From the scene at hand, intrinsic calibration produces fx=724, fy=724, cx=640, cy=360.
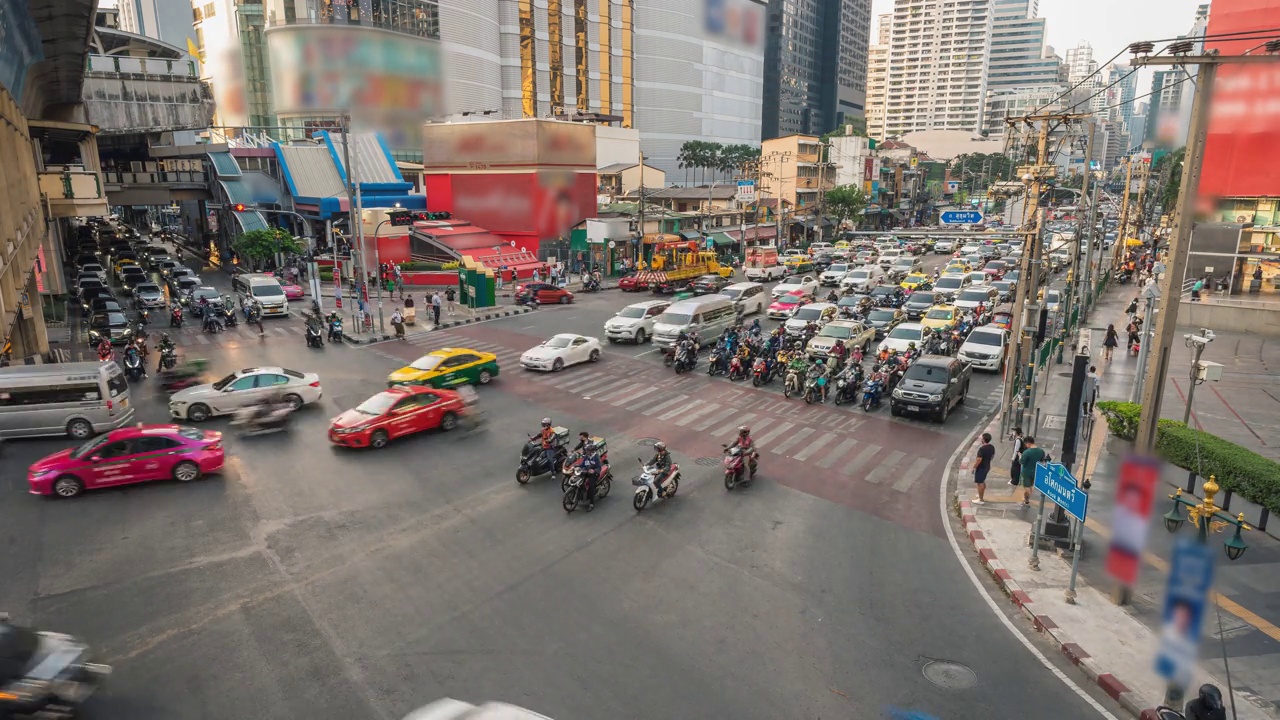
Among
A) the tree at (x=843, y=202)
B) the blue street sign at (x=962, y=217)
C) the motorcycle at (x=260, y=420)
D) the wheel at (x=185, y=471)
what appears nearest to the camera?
the wheel at (x=185, y=471)

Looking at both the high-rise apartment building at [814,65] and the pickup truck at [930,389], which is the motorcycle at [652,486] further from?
the high-rise apartment building at [814,65]

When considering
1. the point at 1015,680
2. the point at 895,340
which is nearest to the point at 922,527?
the point at 1015,680

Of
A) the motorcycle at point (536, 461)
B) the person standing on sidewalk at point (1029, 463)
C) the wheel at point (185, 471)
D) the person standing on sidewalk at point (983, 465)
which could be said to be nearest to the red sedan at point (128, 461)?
the wheel at point (185, 471)

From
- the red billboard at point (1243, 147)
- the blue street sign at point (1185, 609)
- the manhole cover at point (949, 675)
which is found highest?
the red billboard at point (1243, 147)

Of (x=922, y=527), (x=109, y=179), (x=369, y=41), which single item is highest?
(x=369, y=41)

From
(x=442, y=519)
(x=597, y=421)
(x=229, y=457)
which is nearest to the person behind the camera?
(x=442, y=519)

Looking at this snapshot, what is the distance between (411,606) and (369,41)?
219 feet

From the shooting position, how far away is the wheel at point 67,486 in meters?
14.5

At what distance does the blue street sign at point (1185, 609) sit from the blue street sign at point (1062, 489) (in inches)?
219

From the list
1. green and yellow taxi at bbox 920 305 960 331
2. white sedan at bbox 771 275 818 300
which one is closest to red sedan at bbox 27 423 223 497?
green and yellow taxi at bbox 920 305 960 331

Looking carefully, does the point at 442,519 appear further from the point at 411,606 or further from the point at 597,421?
the point at 597,421

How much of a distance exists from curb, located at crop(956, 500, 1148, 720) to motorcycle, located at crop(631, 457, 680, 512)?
5.77m

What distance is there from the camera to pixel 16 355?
84.2 ft

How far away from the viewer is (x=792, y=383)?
23219mm
